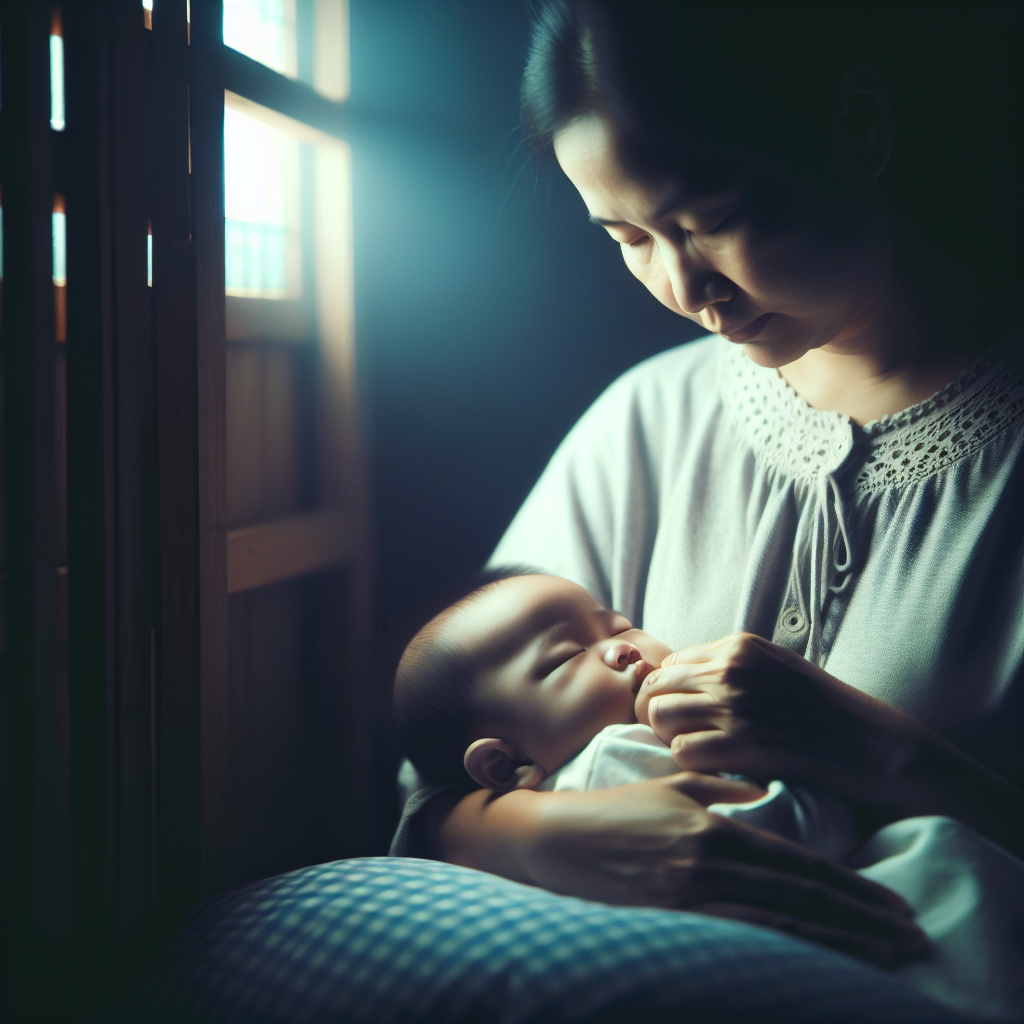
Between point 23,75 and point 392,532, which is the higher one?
point 23,75

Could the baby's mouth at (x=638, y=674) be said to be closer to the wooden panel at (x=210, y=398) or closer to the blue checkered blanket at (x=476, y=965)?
the blue checkered blanket at (x=476, y=965)

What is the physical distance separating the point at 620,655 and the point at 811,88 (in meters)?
0.61

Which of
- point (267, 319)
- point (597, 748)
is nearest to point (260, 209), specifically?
point (267, 319)

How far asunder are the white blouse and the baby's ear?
0.84 ft

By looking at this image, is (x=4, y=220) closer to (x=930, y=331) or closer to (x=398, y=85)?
(x=398, y=85)

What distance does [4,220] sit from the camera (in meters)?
0.71

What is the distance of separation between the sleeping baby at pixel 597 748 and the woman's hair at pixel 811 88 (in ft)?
1.63

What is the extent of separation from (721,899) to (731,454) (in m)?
0.57

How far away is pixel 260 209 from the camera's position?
3.96 ft

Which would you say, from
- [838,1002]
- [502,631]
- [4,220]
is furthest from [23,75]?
[838,1002]

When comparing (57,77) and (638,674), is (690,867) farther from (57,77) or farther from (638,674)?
(57,77)

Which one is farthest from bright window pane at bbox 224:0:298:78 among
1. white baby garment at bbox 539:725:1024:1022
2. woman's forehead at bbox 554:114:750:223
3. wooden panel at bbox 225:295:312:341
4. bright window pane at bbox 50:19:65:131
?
white baby garment at bbox 539:725:1024:1022

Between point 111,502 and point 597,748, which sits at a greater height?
point 111,502

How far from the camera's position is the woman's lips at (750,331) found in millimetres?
893
